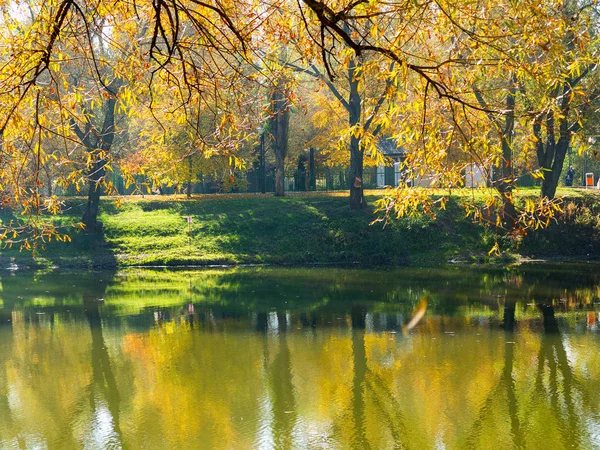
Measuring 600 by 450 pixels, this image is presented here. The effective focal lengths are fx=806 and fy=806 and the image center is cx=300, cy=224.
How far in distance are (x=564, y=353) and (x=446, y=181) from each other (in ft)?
21.6

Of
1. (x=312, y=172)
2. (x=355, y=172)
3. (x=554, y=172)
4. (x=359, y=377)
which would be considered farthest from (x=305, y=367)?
(x=312, y=172)

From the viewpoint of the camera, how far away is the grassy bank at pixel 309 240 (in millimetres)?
30047

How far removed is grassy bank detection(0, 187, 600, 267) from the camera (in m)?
30.0

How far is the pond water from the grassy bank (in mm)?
6746

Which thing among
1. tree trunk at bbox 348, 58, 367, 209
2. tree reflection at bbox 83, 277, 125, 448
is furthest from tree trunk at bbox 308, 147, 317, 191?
tree reflection at bbox 83, 277, 125, 448

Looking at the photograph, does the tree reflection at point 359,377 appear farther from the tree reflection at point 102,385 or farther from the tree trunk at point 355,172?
the tree trunk at point 355,172

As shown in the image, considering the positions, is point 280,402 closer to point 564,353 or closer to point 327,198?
point 564,353

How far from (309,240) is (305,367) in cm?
1840

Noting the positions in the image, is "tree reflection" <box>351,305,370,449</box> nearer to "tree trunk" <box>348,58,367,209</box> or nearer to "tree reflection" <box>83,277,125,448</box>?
"tree reflection" <box>83,277,125,448</box>

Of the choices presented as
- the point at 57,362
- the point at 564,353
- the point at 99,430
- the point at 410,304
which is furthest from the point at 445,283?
the point at 99,430

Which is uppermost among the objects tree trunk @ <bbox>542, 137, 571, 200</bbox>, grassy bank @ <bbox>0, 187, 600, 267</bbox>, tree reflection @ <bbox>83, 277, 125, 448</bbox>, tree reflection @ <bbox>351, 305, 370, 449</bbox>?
tree trunk @ <bbox>542, 137, 571, 200</bbox>

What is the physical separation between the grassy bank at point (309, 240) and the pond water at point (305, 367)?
6.75 meters

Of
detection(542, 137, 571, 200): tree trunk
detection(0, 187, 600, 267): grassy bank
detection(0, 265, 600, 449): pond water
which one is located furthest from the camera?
detection(542, 137, 571, 200): tree trunk

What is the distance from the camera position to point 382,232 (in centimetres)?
3123
